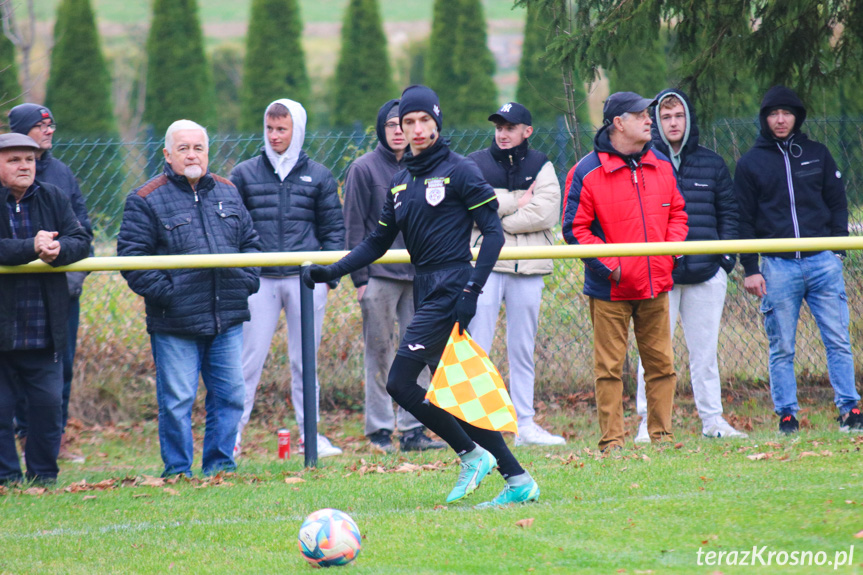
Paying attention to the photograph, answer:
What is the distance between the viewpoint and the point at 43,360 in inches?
254

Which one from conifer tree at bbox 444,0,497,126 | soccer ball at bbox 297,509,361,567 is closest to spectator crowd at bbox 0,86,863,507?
soccer ball at bbox 297,509,361,567

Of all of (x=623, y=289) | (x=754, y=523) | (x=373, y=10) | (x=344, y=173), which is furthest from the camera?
(x=373, y=10)

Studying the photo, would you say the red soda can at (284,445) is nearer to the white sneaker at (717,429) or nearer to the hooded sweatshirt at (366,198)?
the hooded sweatshirt at (366,198)

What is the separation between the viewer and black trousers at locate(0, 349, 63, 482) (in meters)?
6.39

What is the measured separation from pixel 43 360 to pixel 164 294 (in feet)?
3.04

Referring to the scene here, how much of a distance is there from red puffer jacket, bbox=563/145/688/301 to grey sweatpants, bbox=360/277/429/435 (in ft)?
5.10

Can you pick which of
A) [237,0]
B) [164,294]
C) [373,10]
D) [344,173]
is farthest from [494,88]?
[237,0]

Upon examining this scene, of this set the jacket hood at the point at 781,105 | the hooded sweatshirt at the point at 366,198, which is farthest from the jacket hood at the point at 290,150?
the jacket hood at the point at 781,105

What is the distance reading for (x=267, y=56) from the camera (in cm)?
3098

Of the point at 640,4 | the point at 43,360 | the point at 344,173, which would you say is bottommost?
the point at 43,360

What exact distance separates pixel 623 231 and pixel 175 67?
983 inches

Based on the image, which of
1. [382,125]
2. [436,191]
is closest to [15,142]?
[382,125]

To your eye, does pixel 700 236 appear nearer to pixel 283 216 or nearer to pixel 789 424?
pixel 789 424

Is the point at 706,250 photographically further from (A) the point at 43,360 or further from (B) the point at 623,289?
(A) the point at 43,360
